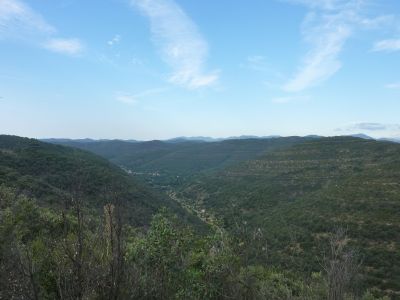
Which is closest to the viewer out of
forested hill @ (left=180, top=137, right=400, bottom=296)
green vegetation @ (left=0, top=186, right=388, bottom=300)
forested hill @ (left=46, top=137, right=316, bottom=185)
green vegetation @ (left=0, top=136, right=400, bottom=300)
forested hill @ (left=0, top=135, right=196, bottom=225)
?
green vegetation @ (left=0, top=186, right=388, bottom=300)

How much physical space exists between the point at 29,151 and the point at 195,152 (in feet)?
369

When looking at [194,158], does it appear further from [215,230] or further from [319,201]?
[215,230]

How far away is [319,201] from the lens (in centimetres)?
5034

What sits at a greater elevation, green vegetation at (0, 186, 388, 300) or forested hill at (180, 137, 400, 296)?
green vegetation at (0, 186, 388, 300)

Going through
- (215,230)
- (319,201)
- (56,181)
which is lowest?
(319,201)

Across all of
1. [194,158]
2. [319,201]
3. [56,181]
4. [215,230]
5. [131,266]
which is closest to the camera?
[131,266]

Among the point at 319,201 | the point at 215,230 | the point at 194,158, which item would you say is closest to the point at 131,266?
the point at 215,230

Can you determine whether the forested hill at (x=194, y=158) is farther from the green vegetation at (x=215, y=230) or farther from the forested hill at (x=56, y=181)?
the forested hill at (x=56, y=181)

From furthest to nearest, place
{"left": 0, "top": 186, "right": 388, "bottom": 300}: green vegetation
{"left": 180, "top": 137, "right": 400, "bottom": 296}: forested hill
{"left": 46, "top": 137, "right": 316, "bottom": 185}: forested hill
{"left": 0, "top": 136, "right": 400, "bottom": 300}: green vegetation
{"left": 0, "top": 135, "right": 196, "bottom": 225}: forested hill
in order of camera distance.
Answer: {"left": 46, "top": 137, "right": 316, "bottom": 185}: forested hill → {"left": 0, "top": 135, "right": 196, "bottom": 225}: forested hill → {"left": 180, "top": 137, "right": 400, "bottom": 296}: forested hill → {"left": 0, "top": 136, "right": 400, "bottom": 300}: green vegetation → {"left": 0, "top": 186, "right": 388, "bottom": 300}: green vegetation

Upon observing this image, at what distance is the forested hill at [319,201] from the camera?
3503 centimetres

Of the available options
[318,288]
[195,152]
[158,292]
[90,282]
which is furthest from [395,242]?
[195,152]

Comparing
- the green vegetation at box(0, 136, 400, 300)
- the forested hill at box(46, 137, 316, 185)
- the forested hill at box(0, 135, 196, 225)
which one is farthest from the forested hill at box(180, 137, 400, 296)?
the forested hill at box(46, 137, 316, 185)

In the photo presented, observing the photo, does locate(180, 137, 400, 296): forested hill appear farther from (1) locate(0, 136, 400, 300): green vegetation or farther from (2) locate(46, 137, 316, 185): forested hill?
(2) locate(46, 137, 316, 185): forested hill

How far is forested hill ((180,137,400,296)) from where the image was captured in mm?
35031
